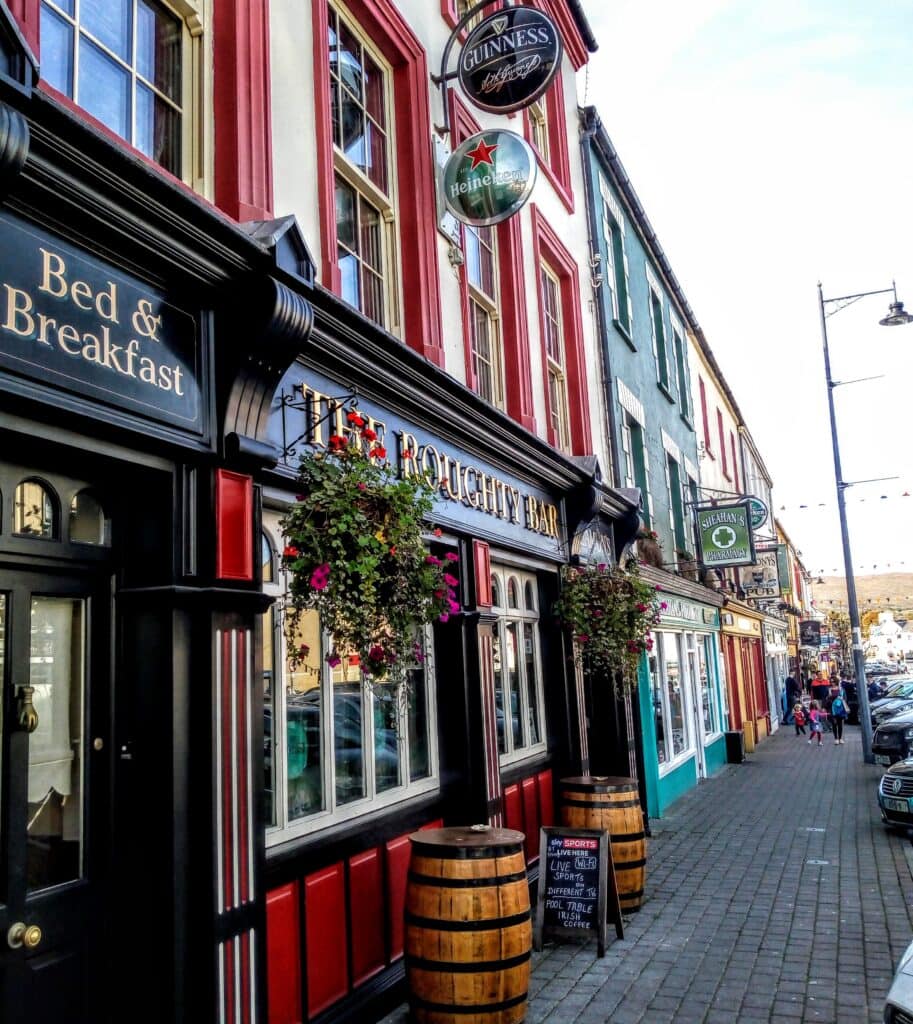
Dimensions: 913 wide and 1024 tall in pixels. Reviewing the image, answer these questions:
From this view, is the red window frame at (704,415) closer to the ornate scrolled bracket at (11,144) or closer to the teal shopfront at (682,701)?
the teal shopfront at (682,701)

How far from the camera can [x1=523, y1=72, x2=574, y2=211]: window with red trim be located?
37.0 feet

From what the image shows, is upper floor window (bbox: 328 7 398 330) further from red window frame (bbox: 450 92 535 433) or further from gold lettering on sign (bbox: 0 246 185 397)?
gold lettering on sign (bbox: 0 246 185 397)

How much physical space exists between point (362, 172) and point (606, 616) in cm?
479

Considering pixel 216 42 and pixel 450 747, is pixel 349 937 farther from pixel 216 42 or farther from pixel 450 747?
pixel 216 42

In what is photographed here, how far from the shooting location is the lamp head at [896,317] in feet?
57.9

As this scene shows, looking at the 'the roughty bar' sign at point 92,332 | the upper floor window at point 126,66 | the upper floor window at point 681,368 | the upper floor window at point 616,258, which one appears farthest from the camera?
the upper floor window at point 681,368

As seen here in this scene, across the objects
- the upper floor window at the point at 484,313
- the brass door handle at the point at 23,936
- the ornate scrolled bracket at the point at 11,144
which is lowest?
the brass door handle at the point at 23,936

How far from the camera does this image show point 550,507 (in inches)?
368

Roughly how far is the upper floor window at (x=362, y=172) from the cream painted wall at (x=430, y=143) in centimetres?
25

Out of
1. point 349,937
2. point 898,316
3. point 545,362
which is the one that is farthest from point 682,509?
point 349,937

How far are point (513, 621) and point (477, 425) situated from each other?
7.51 ft

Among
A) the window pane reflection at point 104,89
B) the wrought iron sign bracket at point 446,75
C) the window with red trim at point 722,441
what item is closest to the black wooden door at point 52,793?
the window pane reflection at point 104,89

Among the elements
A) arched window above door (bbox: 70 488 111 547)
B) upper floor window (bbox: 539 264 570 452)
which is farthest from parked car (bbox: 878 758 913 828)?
arched window above door (bbox: 70 488 111 547)

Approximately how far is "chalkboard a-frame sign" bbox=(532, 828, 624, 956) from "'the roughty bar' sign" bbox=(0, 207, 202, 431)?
4.27 metres
